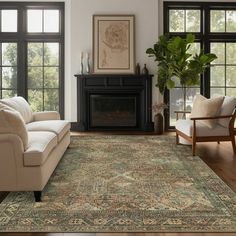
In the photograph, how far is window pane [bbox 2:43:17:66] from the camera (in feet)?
27.5

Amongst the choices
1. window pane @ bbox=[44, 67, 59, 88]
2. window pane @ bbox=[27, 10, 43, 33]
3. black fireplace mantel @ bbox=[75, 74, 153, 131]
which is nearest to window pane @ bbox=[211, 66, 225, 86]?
black fireplace mantel @ bbox=[75, 74, 153, 131]

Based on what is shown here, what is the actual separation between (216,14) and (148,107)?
2.72 m

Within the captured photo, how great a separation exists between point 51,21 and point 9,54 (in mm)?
1236

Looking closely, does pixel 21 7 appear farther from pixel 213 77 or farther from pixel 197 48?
pixel 213 77

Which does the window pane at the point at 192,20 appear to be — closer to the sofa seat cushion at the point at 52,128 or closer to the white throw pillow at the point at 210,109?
the white throw pillow at the point at 210,109

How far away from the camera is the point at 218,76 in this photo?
27.7 feet

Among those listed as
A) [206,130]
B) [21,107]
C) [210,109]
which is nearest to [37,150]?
[21,107]

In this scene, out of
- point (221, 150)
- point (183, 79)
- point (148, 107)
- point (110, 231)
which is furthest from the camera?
point (148, 107)

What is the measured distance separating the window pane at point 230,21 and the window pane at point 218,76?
0.91 metres

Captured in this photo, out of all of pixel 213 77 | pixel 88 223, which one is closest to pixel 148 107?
pixel 213 77

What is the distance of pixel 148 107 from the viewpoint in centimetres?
809

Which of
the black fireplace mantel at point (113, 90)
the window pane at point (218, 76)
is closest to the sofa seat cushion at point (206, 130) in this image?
the black fireplace mantel at point (113, 90)

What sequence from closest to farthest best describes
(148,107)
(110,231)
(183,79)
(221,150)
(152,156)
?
1. (110,231)
2. (152,156)
3. (221,150)
4. (183,79)
5. (148,107)

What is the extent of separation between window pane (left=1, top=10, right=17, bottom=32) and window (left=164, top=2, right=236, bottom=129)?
3471 millimetres
